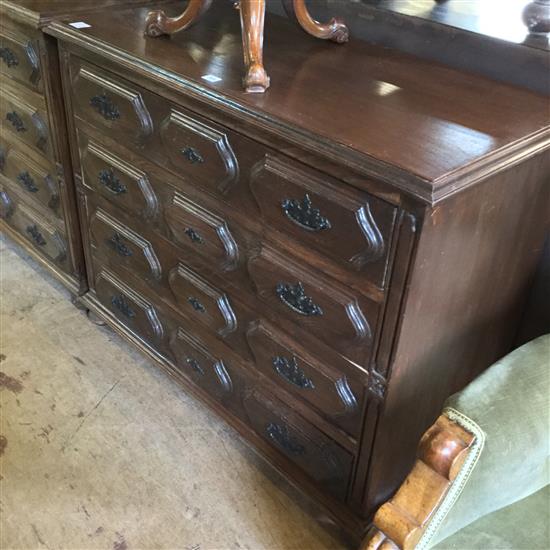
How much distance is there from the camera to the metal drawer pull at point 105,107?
4.62ft

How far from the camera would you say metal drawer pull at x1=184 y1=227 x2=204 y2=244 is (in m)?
1.37

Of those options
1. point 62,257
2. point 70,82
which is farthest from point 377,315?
point 62,257

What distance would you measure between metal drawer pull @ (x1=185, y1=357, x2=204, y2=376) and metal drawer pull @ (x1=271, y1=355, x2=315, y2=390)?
0.30 m

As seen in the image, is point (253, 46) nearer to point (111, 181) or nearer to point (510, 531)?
point (111, 181)

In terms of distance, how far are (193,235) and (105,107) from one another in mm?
341

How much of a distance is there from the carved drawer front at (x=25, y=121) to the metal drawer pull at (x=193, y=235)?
550 millimetres

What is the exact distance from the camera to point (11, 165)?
6.37ft

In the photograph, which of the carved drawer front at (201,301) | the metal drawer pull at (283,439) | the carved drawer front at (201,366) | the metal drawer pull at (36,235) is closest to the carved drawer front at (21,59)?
the metal drawer pull at (36,235)

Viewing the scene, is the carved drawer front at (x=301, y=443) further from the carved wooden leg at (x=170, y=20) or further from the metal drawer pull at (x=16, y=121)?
the metal drawer pull at (x=16, y=121)

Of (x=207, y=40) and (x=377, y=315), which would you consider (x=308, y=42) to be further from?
(x=377, y=315)

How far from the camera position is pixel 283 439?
143 cm

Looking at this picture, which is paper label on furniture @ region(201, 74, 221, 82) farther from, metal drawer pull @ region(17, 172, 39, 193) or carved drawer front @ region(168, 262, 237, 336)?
metal drawer pull @ region(17, 172, 39, 193)

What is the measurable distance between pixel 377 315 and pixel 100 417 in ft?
3.01

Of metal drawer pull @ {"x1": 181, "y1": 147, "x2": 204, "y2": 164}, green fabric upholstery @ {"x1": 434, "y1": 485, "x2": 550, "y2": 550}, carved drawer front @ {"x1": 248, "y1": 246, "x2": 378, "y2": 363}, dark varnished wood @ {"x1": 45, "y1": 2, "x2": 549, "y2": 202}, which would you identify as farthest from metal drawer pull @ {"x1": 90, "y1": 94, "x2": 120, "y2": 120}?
green fabric upholstery @ {"x1": 434, "y1": 485, "x2": 550, "y2": 550}
